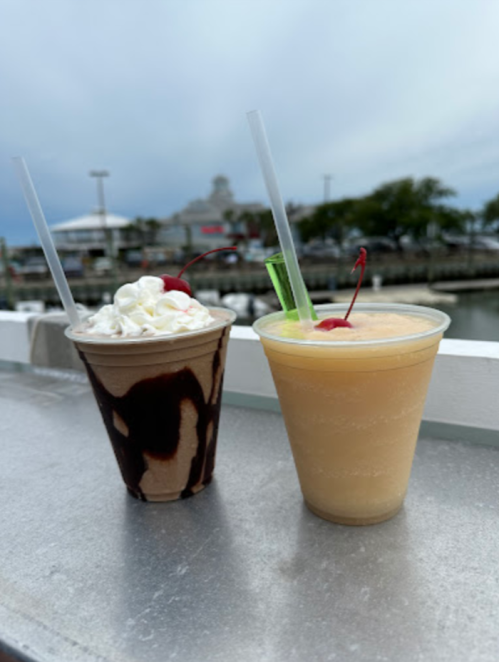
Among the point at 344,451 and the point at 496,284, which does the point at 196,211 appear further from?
the point at 344,451

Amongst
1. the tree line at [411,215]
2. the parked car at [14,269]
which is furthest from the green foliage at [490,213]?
the parked car at [14,269]

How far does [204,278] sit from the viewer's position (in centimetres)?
2483

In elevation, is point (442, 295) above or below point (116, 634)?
below

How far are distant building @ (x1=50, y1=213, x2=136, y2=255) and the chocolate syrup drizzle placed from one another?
2189 cm

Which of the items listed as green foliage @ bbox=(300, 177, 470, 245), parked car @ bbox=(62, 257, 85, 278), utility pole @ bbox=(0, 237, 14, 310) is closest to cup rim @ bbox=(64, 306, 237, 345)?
utility pole @ bbox=(0, 237, 14, 310)

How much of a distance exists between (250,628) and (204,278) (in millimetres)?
24423

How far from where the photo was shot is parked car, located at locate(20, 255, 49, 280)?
73.0 ft

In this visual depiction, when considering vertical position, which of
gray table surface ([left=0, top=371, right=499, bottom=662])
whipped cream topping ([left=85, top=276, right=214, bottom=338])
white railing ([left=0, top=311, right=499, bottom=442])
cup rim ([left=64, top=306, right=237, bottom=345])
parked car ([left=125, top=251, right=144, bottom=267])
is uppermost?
whipped cream topping ([left=85, top=276, right=214, bottom=338])

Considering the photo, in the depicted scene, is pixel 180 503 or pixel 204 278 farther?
pixel 204 278

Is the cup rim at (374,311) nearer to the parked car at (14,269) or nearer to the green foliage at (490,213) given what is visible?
the parked car at (14,269)

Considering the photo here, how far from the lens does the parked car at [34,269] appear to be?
22.2 meters

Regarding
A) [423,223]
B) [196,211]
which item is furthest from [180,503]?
[196,211]

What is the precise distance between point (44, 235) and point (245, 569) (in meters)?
0.84

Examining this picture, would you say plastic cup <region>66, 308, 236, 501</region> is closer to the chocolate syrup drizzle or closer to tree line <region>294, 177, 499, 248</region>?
the chocolate syrup drizzle
